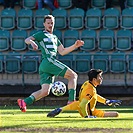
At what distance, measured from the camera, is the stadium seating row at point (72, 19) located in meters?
21.4

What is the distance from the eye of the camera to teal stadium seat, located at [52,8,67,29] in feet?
71.0

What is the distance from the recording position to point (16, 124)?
1025 centimetres

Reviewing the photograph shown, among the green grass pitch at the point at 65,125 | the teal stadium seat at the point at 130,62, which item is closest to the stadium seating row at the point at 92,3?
the teal stadium seat at the point at 130,62

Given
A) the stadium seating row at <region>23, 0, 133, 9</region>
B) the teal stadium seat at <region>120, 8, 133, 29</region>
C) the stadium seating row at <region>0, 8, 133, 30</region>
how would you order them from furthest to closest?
the stadium seating row at <region>23, 0, 133, 9</region> < the stadium seating row at <region>0, 8, 133, 30</region> < the teal stadium seat at <region>120, 8, 133, 29</region>

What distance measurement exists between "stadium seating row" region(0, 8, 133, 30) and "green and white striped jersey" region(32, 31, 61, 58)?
893 centimetres

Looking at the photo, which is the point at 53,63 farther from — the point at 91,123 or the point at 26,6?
the point at 26,6

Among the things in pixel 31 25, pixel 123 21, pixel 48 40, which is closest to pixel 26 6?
pixel 31 25

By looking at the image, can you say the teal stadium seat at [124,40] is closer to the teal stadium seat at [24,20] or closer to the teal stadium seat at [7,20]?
the teal stadium seat at [24,20]

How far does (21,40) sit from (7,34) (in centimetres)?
55

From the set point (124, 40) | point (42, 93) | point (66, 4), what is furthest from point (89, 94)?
point (66, 4)

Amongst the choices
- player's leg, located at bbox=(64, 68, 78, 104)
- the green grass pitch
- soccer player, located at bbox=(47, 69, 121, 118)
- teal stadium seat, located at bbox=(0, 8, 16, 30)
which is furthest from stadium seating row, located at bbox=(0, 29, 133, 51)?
the green grass pitch

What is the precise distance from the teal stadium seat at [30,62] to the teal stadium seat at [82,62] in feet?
4.00

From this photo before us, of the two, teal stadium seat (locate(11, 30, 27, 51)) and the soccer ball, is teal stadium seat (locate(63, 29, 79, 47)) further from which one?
the soccer ball

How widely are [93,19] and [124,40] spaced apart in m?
1.35
